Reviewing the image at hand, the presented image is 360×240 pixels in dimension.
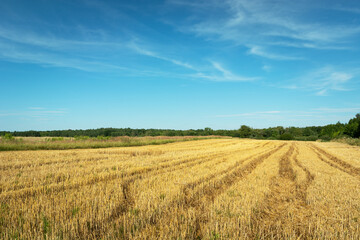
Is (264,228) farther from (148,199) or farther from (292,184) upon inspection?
(292,184)

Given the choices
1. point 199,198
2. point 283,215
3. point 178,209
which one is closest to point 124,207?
point 178,209

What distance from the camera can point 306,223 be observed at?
486 centimetres

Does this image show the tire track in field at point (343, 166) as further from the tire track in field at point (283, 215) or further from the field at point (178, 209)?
the tire track in field at point (283, 215)

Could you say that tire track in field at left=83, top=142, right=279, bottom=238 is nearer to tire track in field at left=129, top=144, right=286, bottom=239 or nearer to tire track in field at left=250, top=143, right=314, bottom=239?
tire track in field at left=129, top=144, right=286, bottom=239

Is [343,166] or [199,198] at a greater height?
[199,198]

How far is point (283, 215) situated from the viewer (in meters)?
5.50

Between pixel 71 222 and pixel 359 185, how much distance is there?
10606mm

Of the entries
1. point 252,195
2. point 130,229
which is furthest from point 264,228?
point 130,229

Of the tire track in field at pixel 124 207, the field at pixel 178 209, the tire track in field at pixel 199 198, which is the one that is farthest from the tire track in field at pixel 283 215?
the tire track in field at pixel 124 207

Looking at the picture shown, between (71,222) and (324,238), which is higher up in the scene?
(71,222)

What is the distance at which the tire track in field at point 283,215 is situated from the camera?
443cm

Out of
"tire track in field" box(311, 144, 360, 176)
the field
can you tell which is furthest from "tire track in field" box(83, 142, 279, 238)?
"tire track in field" box(311, 144, 360, 176)

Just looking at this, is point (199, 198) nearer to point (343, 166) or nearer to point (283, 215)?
point (283, 215)

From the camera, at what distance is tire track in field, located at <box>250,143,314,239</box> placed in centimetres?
443
